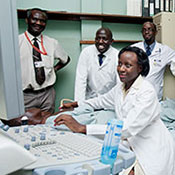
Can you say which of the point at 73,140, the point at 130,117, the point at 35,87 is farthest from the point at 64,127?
the point at 35,87

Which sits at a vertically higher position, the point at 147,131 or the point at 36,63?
the point at 36,63

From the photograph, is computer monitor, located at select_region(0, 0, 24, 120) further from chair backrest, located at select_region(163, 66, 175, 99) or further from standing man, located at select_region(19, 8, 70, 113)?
chair backrest, located at select_region(163, 66, 175, 99)

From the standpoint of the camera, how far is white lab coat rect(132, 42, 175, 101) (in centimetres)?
271

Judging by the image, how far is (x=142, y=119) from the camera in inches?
49.6

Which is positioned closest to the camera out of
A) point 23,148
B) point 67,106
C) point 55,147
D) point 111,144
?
point 23,148

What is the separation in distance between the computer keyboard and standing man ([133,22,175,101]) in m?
2.10

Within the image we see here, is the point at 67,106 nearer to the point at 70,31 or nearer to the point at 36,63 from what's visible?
the point at 36,63

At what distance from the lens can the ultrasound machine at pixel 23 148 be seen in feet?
1.44

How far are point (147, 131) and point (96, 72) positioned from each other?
125 centimetres

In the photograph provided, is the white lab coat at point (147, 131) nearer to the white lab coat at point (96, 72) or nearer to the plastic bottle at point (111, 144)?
the plastic bottle at point (111, 144)

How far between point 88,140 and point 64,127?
285 mm

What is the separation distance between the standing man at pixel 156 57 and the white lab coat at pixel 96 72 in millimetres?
539

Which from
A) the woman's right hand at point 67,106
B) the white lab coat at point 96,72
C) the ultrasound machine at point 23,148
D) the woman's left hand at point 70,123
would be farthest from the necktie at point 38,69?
the ultrasound machine at point 23,148

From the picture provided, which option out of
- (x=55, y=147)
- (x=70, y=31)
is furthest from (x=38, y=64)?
(x=55, y=147)
